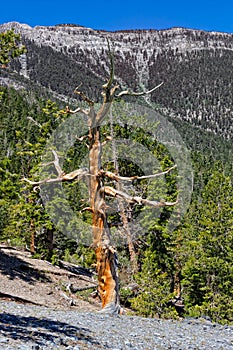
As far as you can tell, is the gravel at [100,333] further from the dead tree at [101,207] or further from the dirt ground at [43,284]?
the dirt ground at [43,284]

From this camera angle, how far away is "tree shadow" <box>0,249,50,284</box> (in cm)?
2230

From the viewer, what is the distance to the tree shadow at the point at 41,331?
7.75 meters

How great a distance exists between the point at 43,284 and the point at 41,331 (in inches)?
585

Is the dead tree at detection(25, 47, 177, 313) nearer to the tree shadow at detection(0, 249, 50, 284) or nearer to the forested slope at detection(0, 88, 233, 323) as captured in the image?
the forested slope at detection(0, 88, 233, 323)

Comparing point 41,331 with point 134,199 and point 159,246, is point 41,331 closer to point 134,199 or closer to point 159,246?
point 134,199

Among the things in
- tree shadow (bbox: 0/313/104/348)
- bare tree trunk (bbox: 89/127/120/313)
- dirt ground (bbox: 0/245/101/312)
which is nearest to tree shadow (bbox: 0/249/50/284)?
dirt ground (bbox: 0/245/101/312)

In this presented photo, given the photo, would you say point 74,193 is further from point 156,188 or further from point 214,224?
point 214,224

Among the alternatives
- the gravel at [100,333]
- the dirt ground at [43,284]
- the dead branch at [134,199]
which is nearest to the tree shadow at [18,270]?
the dirt ground at [43,284]

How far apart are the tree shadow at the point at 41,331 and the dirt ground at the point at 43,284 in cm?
891

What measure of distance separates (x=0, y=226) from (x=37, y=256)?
34.3 feet

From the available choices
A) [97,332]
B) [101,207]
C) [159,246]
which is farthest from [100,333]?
[159,246]

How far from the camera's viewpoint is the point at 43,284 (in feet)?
74.9

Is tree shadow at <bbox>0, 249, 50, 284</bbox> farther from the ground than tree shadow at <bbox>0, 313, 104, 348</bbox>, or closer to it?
closer to it

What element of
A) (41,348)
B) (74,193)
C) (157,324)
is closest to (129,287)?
(74,193)
